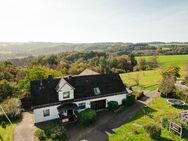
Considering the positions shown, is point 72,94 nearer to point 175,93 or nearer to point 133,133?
point 133,133

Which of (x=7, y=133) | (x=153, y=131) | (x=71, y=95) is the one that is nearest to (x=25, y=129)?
(x=7, y=133)

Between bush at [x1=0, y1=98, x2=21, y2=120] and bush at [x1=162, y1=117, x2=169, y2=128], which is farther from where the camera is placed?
bush at [x1=0, y1=98, x2=21, y2=120]

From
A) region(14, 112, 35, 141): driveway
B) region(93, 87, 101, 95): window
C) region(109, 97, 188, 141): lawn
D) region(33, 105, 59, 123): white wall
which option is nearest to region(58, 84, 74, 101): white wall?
region(33, 105, 59, 123): white wall

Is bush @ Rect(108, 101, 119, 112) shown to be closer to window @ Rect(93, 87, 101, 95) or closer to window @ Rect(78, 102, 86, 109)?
window @ Rect(93, 87, 101, 95)

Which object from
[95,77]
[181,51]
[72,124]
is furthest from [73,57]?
[72,124]

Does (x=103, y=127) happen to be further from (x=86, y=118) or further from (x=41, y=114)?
(x=41, y=114)
